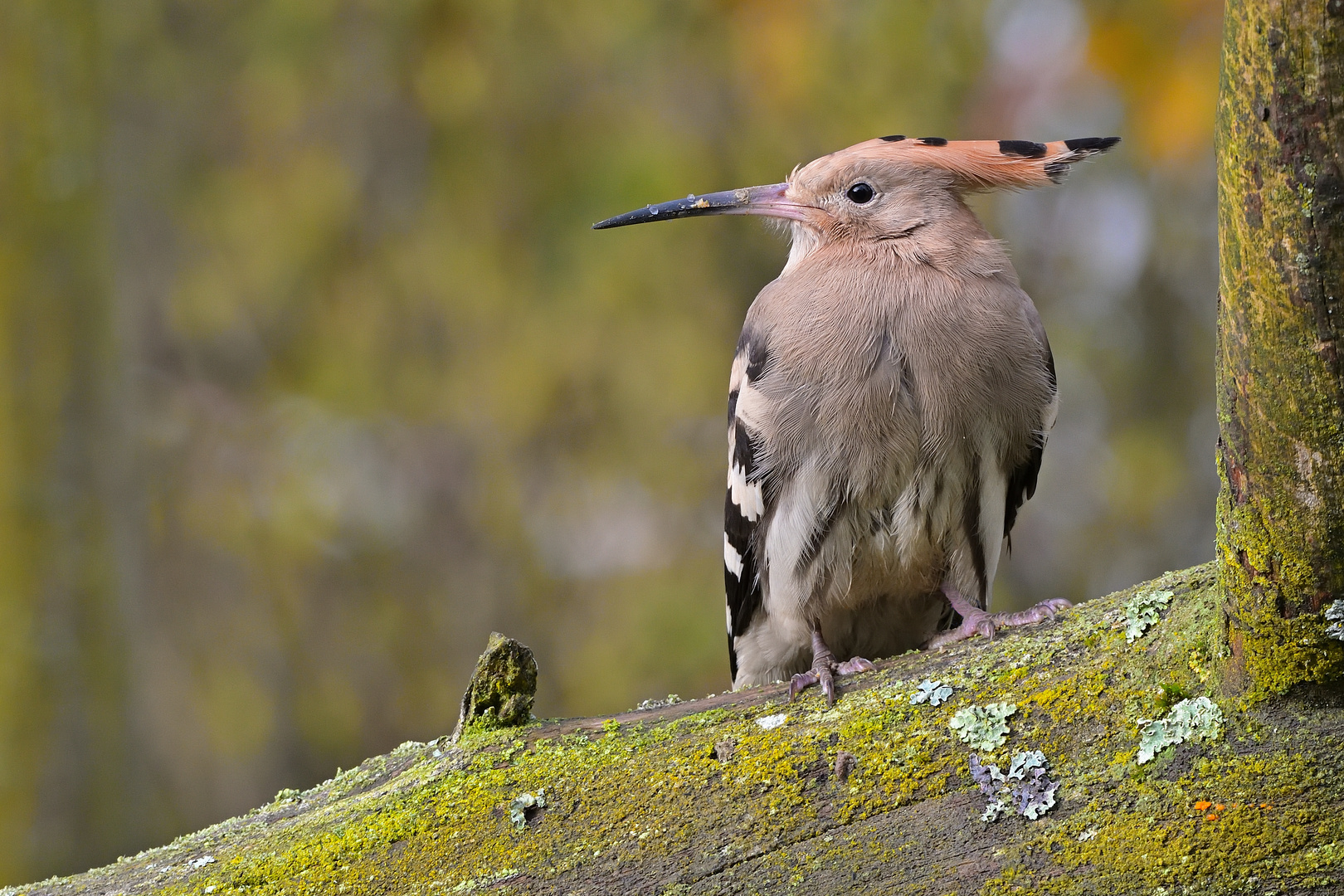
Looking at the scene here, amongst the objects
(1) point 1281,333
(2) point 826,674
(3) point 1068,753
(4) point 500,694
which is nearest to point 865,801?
(3) point 1068,753

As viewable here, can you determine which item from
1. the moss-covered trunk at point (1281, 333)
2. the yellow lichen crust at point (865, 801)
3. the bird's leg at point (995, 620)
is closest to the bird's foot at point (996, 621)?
the bird's leg at point (995, 620)

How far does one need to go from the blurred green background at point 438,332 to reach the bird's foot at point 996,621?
3.18 metres

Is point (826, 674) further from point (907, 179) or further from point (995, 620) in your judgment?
point (907, 179)

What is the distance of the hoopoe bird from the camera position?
9.28ft

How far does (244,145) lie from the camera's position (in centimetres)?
748

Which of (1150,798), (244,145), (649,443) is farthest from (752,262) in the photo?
(1150,798)

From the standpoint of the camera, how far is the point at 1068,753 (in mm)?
1887

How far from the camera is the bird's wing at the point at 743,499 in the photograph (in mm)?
3035

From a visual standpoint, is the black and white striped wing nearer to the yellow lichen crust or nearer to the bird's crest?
the bird's crest

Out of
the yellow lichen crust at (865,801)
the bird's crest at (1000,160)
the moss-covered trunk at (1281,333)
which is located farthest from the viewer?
the bird's crest at (1000,160)

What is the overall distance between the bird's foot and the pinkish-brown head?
1.06 meters

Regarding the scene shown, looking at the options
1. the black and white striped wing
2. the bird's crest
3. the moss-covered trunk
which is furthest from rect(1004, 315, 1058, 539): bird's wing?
the moss-covered trunk

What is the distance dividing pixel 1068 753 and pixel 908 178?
5.81ft

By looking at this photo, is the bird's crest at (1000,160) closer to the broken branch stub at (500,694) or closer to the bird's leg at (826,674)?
the bird's leg at (826,674)
